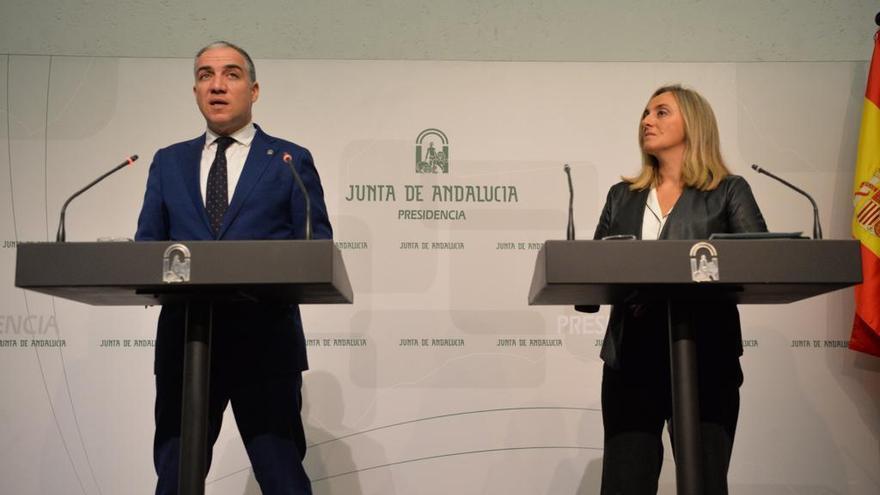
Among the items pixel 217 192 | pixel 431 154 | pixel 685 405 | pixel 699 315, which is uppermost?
pixel 431 154

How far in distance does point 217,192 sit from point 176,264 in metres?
0.65

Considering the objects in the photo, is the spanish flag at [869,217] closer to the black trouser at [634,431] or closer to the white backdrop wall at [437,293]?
the white backdrop wall at [437,293]

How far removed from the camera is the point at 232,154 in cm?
250

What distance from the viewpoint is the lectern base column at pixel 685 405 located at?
1.89m

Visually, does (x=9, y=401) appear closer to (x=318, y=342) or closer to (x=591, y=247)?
(x=318, y=342)

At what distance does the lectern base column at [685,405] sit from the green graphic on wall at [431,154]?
189cm

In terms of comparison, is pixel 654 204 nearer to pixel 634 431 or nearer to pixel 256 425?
pixel 634 431

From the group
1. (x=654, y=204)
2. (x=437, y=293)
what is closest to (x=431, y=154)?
(x=437, y=293)

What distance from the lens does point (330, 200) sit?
3.66m

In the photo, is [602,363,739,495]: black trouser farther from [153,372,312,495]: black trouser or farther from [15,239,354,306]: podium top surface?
[15,239,354,306]: podium top surface

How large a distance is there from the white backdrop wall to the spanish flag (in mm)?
174

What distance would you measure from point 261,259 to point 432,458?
1.98 m

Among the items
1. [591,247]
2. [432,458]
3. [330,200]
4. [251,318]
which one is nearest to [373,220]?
[330,200]

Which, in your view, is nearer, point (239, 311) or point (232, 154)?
point (239, 311)
